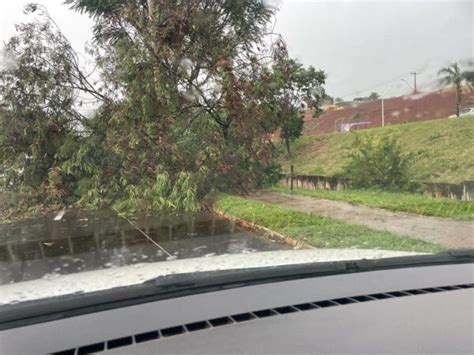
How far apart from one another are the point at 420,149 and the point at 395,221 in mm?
12170

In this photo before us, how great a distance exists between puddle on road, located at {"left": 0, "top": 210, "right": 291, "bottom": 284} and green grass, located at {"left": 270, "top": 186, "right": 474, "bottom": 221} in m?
3.64

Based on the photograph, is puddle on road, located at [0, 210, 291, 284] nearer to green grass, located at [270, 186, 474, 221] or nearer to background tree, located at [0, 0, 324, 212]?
background tree, located at [0, 0, 324, 212]

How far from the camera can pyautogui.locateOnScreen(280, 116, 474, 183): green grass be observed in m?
17.8

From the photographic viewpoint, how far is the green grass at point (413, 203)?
1051 cm

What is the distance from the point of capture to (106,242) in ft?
27.9

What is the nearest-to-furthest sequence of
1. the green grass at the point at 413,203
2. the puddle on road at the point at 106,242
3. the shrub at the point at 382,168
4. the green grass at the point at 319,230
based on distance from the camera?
the puddle on road at the point at 106,242
the green grass at the point at 319,230
the green grass at the point at 413,203
the shrub at the point at 382,168

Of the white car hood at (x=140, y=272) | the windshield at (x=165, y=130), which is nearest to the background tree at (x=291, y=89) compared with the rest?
the windshield at (x=165, y=130)

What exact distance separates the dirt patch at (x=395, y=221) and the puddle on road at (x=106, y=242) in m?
2.03

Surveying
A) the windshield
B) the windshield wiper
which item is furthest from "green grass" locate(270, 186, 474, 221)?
the windshield wiper

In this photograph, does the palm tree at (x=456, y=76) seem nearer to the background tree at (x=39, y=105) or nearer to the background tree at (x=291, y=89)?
the background tree at (x=291, y=89)

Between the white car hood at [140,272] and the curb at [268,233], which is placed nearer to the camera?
the white car hood at [140,272]

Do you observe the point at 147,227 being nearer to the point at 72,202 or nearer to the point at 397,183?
the point at 72,202

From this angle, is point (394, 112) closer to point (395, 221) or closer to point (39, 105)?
point (395, 221)

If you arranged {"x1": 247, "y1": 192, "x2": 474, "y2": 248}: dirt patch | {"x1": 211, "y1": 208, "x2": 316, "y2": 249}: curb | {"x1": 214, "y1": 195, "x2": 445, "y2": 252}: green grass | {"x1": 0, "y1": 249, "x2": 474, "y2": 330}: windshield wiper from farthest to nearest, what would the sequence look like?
{"x1": 247, "y1": 192, "x2": 474, "y2": 248}: dirt patch, {"x1": 211, "y1": 208, "x2": 316, "y2": 249}: curb, {"x1": 214, "y1": 195, "x2": 445, "y2": 252}: green grass, {"x1": 0, "y1": 249, "x2": 474, "y2": 330}: windshield wiper
